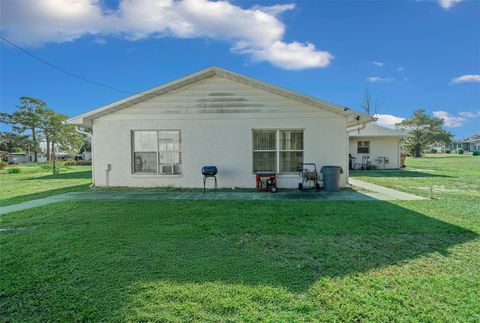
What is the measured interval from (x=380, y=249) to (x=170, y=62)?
588 inches

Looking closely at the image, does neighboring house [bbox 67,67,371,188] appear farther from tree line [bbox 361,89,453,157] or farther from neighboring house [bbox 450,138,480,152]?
neighboring house [bbox 450,138,480,152]

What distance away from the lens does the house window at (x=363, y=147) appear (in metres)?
19.7

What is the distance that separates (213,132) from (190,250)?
6501mm

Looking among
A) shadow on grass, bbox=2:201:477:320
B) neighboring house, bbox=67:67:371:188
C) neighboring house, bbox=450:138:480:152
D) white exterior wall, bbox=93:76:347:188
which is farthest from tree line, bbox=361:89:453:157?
shadow on grass, bbox=2:201:477:320

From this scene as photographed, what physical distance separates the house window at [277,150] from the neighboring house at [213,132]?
38mm

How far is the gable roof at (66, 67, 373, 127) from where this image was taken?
938cm

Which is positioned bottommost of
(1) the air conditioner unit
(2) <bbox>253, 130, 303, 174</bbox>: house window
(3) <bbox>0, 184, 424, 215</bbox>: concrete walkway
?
(3) <bbox>0, 184, 424, 215</bbox>: concrete walkway

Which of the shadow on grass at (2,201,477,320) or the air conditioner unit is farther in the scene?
the air conditioner unit

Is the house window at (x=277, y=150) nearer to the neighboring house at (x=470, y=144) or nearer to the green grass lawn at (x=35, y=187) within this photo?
the green grass lawn at (x=35, y=187)

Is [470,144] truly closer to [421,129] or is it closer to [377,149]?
[421,129]

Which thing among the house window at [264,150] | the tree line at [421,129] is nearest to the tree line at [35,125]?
the house window at [264,150]

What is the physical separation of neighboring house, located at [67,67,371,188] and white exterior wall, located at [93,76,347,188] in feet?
0.12

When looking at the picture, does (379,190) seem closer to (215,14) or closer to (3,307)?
(215,14)

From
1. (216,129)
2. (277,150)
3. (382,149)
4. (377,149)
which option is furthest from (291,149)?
(382,149)
